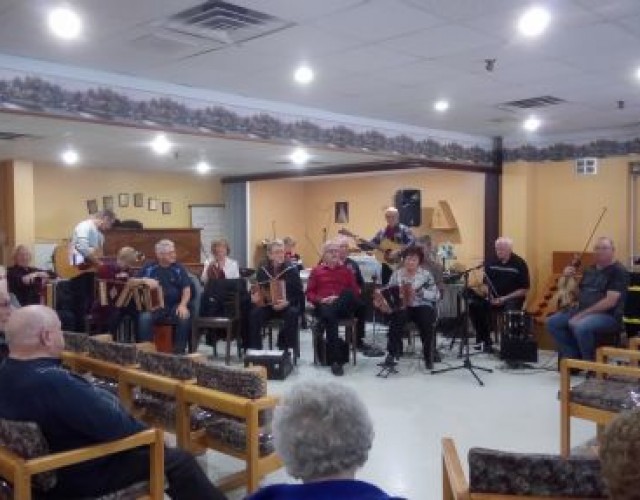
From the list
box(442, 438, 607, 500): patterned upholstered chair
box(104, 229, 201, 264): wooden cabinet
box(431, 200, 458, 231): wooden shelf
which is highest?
box(431, 200, 458, 231): wooden shelf

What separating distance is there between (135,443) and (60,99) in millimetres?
3121

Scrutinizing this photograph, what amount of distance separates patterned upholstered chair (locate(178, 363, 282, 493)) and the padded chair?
294 cm

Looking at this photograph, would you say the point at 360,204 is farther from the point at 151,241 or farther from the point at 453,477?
the point at 453,477

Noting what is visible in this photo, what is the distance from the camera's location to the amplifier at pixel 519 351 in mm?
5941

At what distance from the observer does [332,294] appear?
611 centimetres

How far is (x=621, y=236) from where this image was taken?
25.2 feet

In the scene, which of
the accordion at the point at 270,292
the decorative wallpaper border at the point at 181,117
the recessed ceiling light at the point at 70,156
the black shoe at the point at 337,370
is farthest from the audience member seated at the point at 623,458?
the recessed ceiling light at the point at 70,156

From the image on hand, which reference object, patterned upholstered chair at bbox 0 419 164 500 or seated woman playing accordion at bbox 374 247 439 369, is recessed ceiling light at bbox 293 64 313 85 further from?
patterned upholstered chair at bbox 0 419 164 500

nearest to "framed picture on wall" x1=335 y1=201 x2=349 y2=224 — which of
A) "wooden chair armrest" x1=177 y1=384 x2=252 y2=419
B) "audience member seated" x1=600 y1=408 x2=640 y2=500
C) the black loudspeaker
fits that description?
the black loudspeaker

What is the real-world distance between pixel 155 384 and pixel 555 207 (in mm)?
6436

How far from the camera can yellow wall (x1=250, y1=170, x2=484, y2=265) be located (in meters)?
9.80

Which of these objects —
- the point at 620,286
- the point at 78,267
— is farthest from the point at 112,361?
the point at 620,286

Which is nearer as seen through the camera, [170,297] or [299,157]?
[170,297]

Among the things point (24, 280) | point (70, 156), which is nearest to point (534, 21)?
point (24, 280)
